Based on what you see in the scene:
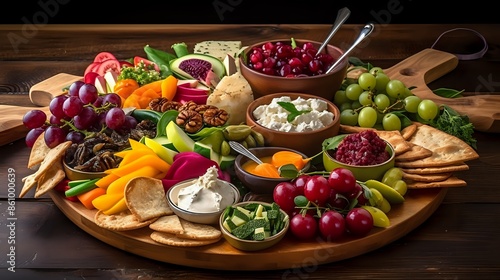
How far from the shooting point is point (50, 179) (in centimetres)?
289

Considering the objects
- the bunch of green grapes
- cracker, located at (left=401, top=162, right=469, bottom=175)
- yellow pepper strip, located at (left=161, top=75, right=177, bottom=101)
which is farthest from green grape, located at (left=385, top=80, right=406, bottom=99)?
yellow pepper strip, located at (left=161, top=75, right=177, bottom=101)

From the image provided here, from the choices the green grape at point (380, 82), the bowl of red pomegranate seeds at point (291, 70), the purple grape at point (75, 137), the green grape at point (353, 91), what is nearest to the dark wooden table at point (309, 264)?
the purple grape at point (75, 137)

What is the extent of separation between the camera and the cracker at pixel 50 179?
284 cm

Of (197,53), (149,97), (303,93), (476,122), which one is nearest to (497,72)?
(476,122)

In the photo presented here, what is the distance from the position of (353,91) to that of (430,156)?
0.57 m

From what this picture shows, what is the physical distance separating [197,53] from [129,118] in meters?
0.82

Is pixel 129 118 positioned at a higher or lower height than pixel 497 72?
higher

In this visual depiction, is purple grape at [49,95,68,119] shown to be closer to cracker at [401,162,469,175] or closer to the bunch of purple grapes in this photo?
the bunch of purple grapes
